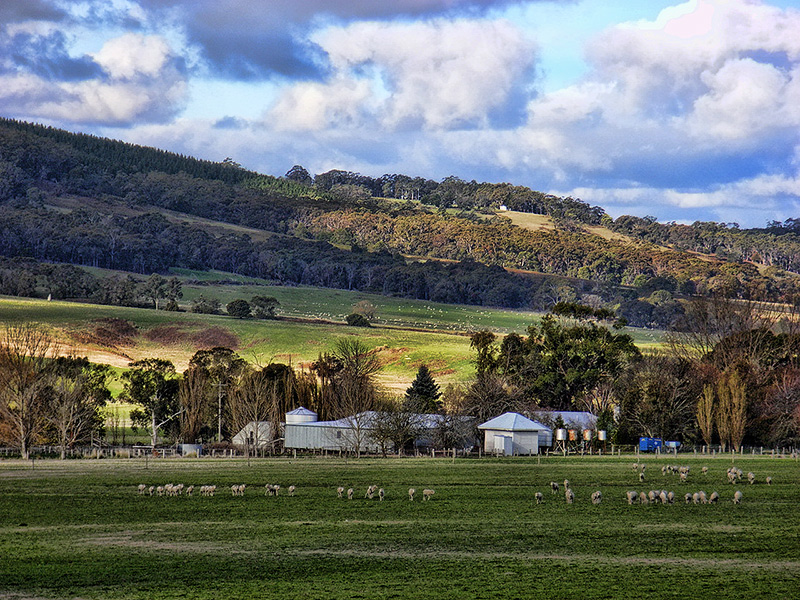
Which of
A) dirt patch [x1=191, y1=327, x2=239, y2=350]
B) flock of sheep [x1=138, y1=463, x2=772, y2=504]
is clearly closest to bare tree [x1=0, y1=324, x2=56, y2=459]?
flock of sheep [x1=138, y1=463, x2=772, y2=504]

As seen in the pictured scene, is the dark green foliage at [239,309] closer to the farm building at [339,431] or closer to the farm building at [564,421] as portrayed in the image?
the farm building at [339,431]

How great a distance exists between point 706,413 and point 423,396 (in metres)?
28.5

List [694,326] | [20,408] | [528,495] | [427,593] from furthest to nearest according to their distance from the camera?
1. [694,326]
2. [20,408]
3. [528,495]
4. [427,593]

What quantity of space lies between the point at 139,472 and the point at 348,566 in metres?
40.5

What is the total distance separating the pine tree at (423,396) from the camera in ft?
327

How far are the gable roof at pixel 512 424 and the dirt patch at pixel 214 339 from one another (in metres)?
68.2

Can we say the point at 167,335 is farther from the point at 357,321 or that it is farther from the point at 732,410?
the point at 732,410

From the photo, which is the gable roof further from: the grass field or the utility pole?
the grass field


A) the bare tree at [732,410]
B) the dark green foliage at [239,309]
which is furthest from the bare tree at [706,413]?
the dark green foliage at [239,309]

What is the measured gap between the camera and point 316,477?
2357 inches

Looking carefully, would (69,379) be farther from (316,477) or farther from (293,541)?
(293,541)

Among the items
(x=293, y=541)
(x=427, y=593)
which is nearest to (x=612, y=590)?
(x=427, y=593)

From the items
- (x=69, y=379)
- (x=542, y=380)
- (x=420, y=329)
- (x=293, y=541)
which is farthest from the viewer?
(x=420, y=329)

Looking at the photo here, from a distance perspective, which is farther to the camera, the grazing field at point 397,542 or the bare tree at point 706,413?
the bare tree at point 706,413
